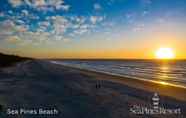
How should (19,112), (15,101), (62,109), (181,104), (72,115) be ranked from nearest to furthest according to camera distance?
(19,112) → (72,115) → (62,109) → (15,101) → (181,104)

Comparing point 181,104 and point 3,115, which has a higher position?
point 3,115

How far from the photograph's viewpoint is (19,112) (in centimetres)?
523

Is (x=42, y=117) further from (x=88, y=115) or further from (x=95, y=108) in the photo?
(x=95, y=108)

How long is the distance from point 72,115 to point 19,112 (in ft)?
6.65

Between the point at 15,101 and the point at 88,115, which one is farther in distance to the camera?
the point at 15,101

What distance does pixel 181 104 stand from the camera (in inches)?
378

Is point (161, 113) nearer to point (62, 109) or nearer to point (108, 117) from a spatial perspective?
point (108, 117)

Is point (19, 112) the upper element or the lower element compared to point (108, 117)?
upper

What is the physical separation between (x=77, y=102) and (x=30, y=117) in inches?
143

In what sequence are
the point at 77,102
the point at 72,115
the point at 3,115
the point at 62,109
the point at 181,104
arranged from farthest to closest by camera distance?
the point at 181,104
the point at 77,102
the point at 62,109
the point at 72,115
the point at 3,115

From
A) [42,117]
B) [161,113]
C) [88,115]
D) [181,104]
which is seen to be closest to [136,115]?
[161,113]

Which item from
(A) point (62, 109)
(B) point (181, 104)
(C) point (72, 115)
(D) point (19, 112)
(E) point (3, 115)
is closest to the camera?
(D) point (19, 112)

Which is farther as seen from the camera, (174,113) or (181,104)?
(181,104)

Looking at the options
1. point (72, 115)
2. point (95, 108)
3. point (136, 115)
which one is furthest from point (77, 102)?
point (136, 115)
